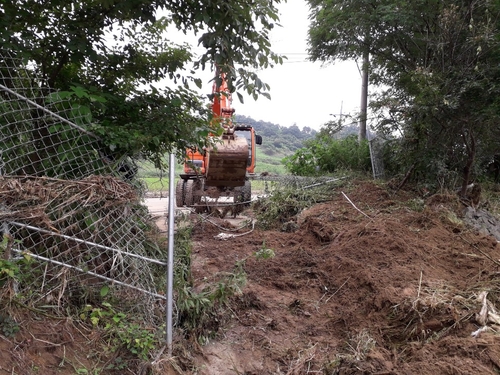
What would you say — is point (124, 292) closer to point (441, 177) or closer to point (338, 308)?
point (338, 308)

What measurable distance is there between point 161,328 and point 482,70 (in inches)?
338

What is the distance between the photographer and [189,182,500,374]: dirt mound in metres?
3.51

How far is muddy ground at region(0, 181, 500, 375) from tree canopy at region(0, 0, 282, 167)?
152cm

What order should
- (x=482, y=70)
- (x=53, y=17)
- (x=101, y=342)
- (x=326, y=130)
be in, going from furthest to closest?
(x=326, y=130) → (x=482, y=70) → (x=53, y=17) → (x=101, y=342)

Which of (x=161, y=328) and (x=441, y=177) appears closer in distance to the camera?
(x=161, y=328)

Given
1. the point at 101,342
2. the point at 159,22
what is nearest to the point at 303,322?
the point at 101,342

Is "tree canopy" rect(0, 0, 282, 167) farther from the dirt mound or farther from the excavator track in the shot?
the excavator track

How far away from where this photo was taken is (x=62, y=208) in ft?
9.84

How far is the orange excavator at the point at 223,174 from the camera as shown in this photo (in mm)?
9039

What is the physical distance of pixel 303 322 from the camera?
4.58 meters

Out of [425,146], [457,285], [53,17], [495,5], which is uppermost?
[495,5]

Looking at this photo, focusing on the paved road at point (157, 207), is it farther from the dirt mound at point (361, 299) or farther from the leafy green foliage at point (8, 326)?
the leafy green foliage at point (8, 326)

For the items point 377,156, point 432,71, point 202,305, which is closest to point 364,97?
point 377,156

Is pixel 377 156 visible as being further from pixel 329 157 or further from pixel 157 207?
pixel 157 207
